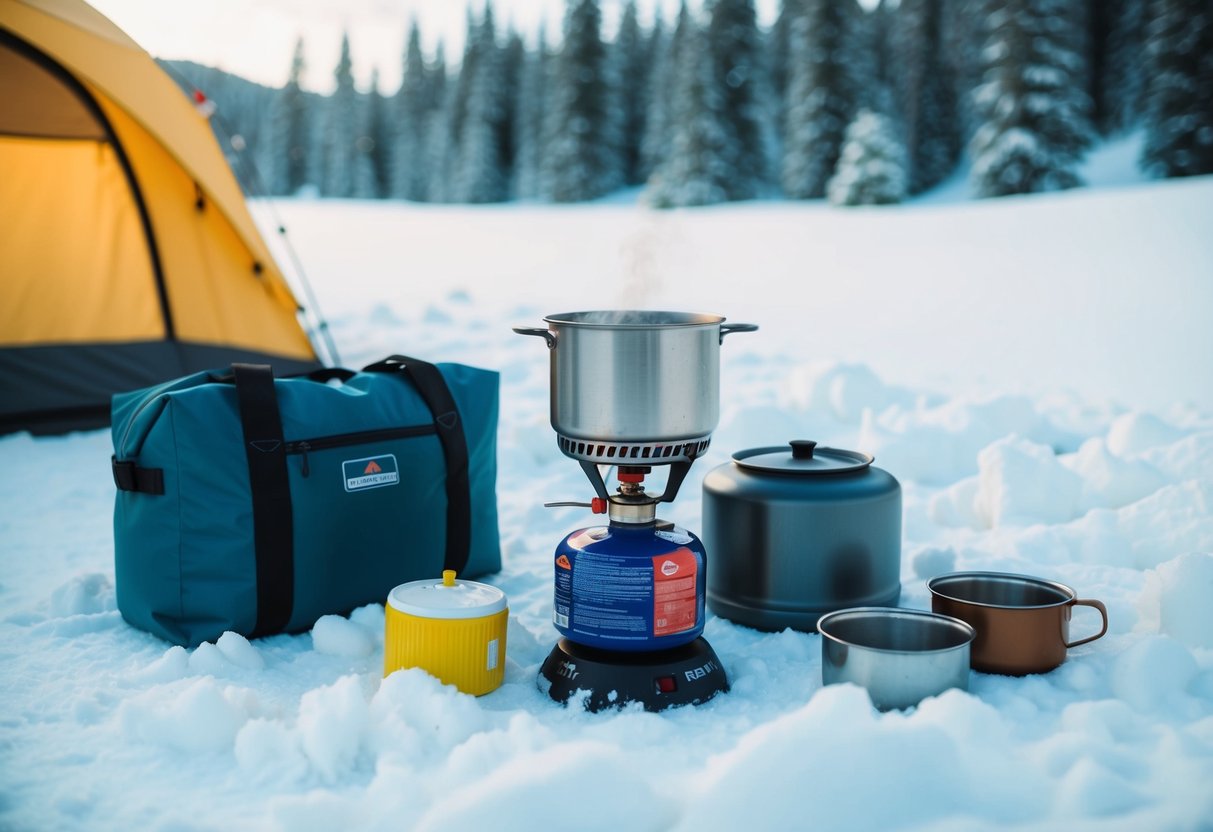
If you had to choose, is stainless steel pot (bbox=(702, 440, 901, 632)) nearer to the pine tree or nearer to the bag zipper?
the bag zipper

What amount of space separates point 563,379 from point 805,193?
21.8 m

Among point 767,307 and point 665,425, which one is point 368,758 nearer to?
point 665,425

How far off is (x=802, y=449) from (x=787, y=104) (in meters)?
26.2

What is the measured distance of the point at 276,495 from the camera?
7.81 feet

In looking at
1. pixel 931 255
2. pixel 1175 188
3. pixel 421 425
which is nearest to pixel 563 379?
pixel 421 425

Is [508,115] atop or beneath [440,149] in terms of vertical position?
atop

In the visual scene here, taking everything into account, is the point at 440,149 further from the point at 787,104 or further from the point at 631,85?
the point at 787,104

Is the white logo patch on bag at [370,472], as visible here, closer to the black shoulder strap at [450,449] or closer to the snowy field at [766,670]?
the black shoulder strap at [450,449]

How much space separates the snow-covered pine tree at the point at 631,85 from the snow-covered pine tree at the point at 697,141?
16.3 ft

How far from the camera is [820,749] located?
1640 millimetres

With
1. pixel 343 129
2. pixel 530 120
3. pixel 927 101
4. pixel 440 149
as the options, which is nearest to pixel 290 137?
pixel 343 129

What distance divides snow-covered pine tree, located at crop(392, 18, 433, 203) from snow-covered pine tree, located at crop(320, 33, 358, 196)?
1.75 m

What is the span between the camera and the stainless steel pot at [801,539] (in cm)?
248

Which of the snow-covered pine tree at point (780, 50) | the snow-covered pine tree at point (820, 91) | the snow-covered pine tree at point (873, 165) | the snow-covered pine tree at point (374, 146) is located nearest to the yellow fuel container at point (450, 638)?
the snow-covered pine tree at point (873, 165)
